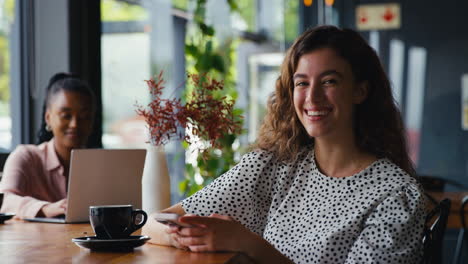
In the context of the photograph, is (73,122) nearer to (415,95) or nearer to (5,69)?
(5,69)

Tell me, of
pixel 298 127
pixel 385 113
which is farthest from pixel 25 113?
pixel 385 113

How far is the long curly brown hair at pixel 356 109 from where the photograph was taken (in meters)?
2.11

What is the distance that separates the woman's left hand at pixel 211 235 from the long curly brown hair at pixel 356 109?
1.70 ft

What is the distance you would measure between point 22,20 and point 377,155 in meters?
2.34

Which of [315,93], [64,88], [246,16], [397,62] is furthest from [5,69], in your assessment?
[397,62]

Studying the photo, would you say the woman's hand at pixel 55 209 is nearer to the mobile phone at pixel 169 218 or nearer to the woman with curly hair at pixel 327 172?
the woman with curly hair at pixel 327 172

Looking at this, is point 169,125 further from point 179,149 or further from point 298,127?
point 179,149

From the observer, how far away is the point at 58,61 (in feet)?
12.2

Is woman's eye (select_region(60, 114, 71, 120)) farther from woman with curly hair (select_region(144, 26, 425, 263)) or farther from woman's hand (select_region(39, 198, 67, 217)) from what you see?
woman with curly hair (select_region(144, 26, 425, 263))

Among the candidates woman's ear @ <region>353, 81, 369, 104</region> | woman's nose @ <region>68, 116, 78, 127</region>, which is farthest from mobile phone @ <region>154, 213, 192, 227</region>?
woman's nose @ <region>68, 116, 78, 127</region>

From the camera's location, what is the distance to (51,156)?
9.43 feet

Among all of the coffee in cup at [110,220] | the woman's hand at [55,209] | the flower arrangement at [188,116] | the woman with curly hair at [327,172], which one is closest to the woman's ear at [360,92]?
the woman with curly hair at [327,172]

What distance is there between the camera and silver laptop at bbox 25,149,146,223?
2223 mm

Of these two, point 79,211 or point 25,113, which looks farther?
point 25,113
